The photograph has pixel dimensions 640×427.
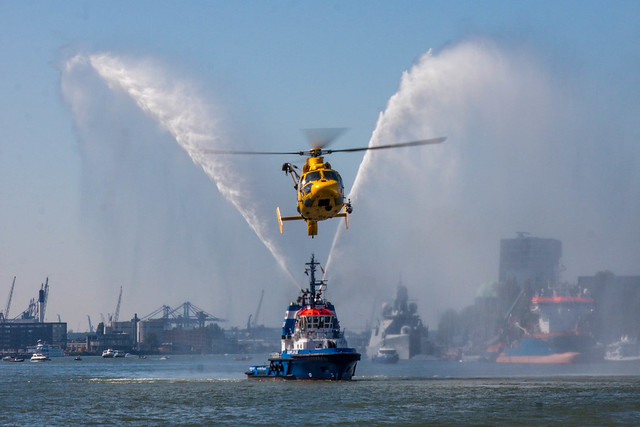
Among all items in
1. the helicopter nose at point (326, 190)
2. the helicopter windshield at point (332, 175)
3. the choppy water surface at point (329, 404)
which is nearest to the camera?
the helicopter nose at point (326, 190)

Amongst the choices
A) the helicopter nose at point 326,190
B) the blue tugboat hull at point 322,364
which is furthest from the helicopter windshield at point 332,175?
the blue tugboat hull at point 322,364

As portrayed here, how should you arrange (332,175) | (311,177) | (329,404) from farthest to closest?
(329,404)
(311,177)
(332,175)

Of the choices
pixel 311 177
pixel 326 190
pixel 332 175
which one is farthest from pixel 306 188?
pixel 332 175

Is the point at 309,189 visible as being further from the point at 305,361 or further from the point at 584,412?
the point at 305,361

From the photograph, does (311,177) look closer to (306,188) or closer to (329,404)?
(306,188)

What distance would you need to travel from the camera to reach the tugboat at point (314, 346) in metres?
96.5

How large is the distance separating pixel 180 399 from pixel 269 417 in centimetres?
1846

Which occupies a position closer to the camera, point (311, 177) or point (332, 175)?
point (332, 175)

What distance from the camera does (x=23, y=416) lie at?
222 ft

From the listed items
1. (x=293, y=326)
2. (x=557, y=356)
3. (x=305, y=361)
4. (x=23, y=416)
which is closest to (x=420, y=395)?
(x=305, y=361)

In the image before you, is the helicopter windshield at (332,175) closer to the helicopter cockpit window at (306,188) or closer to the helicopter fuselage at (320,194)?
the helicopter fuselage at (320,194)

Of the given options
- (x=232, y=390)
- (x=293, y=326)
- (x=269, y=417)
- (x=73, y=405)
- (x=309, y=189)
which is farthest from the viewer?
(x=293, y=326)

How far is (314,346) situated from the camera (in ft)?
A: 323

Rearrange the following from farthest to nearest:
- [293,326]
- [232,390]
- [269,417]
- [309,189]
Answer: [293,326] → [232,390] → [269,417] → [309,189]
